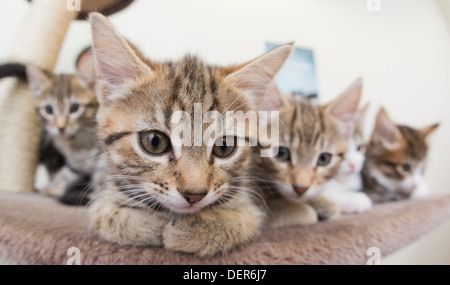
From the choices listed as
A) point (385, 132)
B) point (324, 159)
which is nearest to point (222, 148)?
point (324, 159)

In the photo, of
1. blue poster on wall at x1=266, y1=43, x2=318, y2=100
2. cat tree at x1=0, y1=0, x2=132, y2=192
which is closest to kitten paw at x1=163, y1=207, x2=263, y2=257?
blue poster on wall at x1=266, y1=43, x2=318, y2=100

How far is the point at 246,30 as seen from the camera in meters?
0.73

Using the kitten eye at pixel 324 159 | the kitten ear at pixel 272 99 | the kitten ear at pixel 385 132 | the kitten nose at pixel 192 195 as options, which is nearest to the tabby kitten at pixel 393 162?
the kitten ear at pixel 385 132

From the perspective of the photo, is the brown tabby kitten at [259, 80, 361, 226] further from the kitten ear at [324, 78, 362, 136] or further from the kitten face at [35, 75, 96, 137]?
the kitten face at [35, 75, 96, 137]

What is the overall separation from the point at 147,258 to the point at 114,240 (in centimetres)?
8

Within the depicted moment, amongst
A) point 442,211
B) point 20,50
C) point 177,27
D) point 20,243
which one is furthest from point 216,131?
point 442,211

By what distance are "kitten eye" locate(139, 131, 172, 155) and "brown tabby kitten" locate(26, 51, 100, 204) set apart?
1.64 ft

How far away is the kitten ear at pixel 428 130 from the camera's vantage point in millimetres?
959

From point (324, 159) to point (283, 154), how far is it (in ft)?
0.42

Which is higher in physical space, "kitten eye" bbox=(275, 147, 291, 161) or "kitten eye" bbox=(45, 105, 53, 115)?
"kitten eye" bbox=(45, 105, 53, 115)

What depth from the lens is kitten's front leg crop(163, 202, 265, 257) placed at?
0.52m

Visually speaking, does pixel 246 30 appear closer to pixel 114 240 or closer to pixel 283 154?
pixel 283 154

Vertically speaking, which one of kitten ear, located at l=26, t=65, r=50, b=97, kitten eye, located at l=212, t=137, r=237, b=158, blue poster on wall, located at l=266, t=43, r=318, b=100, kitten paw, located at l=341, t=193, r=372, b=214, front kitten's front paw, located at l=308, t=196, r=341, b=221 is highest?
blue poster on wall, located at l=266, t=43, r=318, b=100
